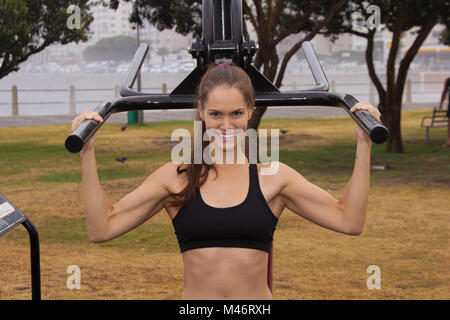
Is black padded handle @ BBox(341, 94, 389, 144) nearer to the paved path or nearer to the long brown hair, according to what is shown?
the long brown hair

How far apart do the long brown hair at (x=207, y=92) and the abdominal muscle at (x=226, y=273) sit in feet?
0.51

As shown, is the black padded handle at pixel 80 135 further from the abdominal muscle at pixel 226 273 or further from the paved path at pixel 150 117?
the paved path at pixel 150 117

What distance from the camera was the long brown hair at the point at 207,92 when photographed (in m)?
1.96

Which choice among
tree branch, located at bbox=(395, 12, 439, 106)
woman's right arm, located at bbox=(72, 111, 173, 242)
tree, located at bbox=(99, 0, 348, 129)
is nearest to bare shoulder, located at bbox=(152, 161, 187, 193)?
woman's right arm, located at bbox=(72, 111, 173, 242)

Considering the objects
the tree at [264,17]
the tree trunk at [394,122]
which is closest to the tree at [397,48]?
the tree trunk at [394,122]

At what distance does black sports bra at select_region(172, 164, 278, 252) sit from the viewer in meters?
1.92

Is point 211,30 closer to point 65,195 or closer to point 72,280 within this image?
point 72,280

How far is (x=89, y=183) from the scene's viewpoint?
6.31 feet

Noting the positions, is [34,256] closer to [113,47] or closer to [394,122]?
[394,122]

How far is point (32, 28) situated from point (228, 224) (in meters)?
13.3

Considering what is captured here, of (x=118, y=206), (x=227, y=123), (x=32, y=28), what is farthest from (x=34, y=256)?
(x=32, y=28)

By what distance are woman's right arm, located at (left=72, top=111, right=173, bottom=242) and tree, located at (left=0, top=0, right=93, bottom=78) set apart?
11810 millimetres

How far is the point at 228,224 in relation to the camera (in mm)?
1918
